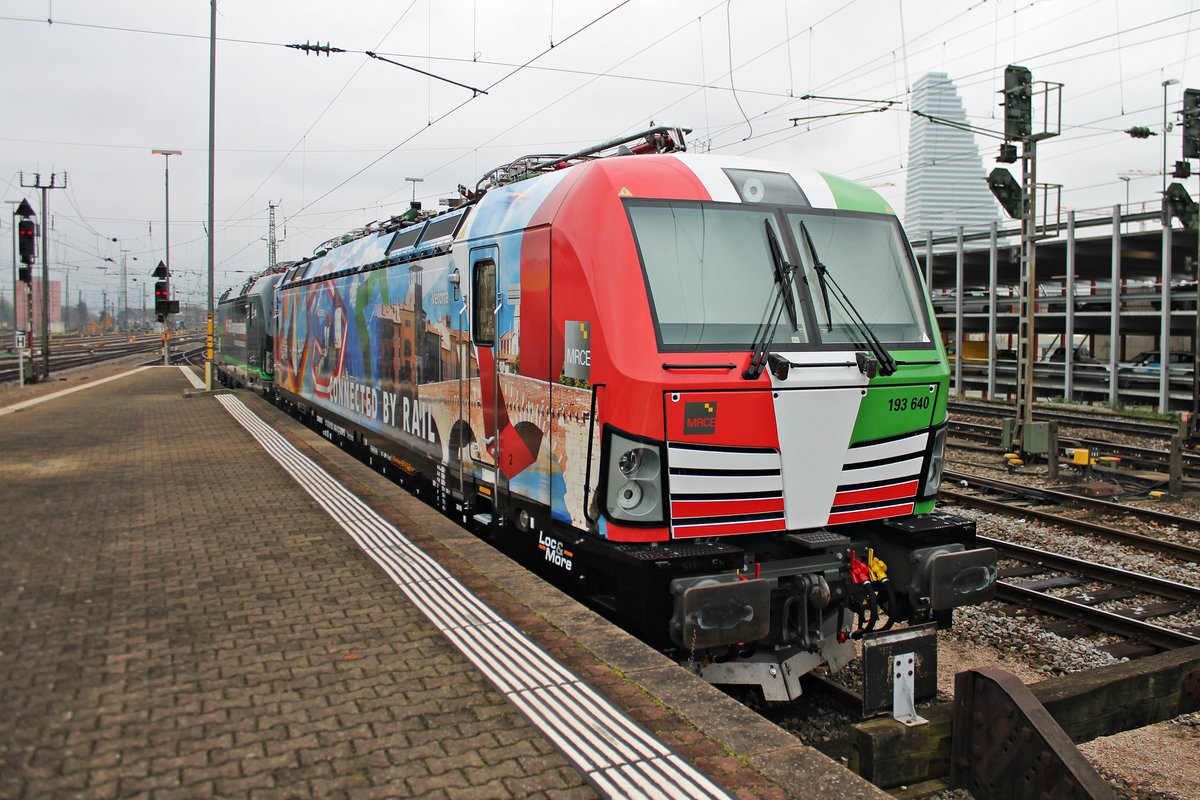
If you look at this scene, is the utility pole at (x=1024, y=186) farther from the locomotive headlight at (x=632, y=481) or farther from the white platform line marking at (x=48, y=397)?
the white platform line marking at (x=48, y=397)

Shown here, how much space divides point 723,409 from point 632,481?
2.22 feet

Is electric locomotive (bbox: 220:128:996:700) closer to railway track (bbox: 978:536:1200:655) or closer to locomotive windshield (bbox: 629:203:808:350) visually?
locomotive windshield (bbox: 629:203:808:350)

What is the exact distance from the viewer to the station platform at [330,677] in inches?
146

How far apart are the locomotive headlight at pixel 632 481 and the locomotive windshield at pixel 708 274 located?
647mm

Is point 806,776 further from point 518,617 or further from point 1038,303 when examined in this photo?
point 1038,303

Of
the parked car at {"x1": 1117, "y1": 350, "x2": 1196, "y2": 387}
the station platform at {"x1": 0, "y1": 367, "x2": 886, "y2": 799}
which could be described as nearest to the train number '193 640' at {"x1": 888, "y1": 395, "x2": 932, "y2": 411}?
the station platform at {"x1": 0, "y1": 367, "x2": 886, "y2": 799}

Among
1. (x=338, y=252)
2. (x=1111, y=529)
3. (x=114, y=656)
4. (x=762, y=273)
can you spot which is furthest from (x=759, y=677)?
(x=338, y=252)

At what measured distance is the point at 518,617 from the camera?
5688 mm

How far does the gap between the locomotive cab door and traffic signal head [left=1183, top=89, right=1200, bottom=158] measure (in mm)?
15751

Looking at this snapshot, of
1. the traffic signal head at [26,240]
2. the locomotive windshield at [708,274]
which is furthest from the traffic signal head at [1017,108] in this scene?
the traffic signal head at [26,240]

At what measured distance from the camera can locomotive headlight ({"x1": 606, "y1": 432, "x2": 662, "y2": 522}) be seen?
5.28m

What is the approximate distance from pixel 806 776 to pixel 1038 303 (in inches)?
1152

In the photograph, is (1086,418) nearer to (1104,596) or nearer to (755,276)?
(1104,596)

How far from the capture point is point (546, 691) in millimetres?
4539
